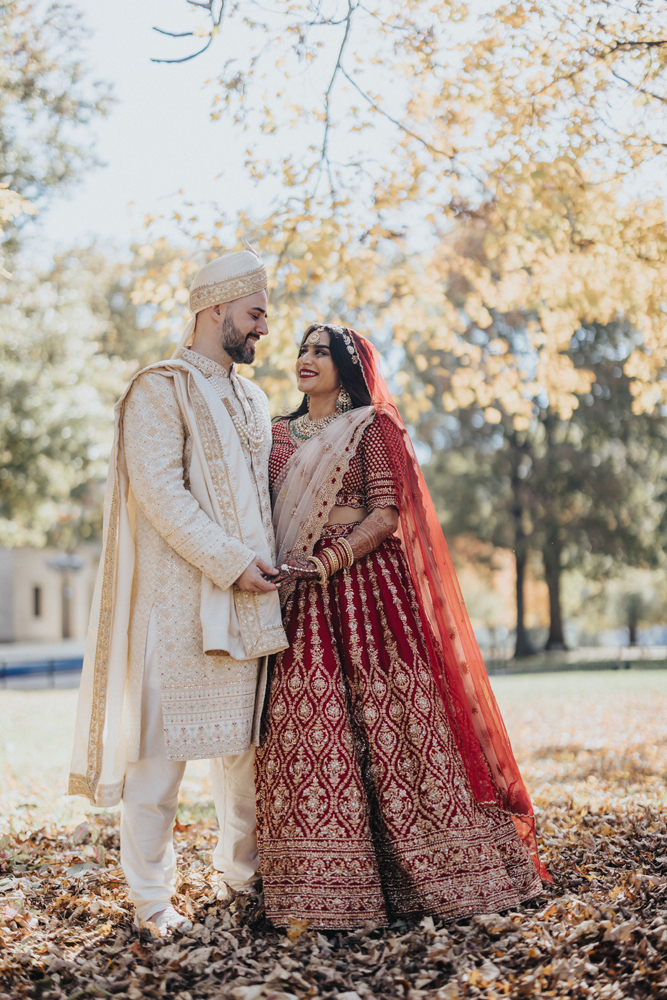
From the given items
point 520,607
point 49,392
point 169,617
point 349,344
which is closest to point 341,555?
point 169,617

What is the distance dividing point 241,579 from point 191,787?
4722mm

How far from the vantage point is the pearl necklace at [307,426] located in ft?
13.1

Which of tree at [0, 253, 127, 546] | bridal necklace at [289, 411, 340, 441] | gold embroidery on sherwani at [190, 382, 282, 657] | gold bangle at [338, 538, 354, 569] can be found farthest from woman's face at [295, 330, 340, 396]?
tree at [0, 253, 127, 546]

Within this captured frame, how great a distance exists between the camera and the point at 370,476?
3852 millimetres

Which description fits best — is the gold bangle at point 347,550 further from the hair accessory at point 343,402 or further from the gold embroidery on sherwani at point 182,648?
the hair accessory at point 343,402

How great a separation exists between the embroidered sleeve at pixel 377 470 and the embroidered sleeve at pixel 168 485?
0.68 metres

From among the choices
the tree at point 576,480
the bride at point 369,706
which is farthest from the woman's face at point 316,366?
the tree at point 576,480

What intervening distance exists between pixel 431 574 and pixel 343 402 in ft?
2.86

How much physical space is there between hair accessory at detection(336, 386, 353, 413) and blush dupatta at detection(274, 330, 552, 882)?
120mm

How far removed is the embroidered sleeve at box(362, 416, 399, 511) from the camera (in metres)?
3.82

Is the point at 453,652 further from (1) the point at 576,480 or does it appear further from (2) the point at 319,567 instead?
(1) the point at 576,480

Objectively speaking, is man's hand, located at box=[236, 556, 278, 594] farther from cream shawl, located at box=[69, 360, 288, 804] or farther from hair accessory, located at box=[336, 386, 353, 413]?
hair accessory, located at box=[336, 386, 353, 413]

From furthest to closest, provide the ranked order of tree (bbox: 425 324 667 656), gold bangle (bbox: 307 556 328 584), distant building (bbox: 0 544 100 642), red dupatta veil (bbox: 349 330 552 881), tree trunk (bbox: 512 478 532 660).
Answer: distant building (bbox: 0 544 100 642), tree trunk (bbox: 512 478 532 660), tree (bbox: 425 324 667 656), red dupatta veil (bbox: 349 330 552 881), gold bangle (bbox: 307 556 328 584)

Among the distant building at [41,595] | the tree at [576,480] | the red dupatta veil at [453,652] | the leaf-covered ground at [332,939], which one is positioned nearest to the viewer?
the leaf-covered ground at [332,939]
